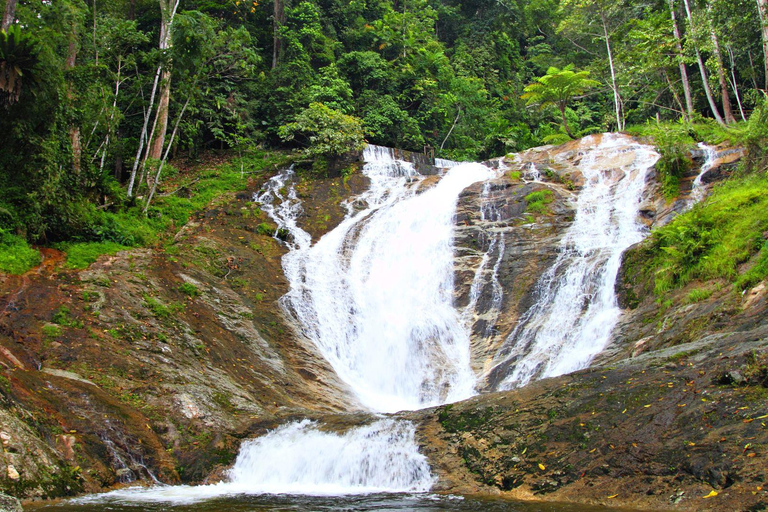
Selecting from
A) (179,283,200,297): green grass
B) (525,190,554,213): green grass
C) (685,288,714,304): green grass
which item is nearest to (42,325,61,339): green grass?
(179,283,200,297): green grass

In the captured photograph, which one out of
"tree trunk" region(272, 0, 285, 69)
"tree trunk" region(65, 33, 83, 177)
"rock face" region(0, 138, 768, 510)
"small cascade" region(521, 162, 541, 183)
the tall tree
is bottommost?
"rock face" region(0, 138, 768, 510)

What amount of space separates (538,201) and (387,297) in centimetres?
664

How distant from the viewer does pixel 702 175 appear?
17.7 m

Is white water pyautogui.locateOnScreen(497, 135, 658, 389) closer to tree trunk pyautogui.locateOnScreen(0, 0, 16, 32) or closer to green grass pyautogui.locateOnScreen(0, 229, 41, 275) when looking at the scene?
green grass pyautogui.locateOnScreen(0, 229, 41, 275)

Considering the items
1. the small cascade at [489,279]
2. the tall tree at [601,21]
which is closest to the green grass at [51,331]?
the small cascade at [489,279]

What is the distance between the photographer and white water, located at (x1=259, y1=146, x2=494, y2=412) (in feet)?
46.7

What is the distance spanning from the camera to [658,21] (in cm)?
2684

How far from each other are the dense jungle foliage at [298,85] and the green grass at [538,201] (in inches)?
160

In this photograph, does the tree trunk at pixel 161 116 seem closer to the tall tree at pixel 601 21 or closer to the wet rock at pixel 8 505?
the wet rock at pixel 8 505

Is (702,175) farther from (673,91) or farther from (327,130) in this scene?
(327,130)

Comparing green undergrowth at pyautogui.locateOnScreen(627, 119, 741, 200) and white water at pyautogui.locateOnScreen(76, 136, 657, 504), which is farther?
green undergrowth at pyautogui.locateOnScreen(627, 119, 741, 200)

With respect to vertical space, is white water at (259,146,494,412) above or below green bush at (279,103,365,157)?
below

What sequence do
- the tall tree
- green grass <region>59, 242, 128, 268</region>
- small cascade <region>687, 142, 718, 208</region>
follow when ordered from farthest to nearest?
the tall tree → small cascade <region>687, 142, 718, 208</region> → green grass <region>59, 242, 128, 268</region>

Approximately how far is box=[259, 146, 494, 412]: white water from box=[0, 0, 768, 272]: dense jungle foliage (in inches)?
200
